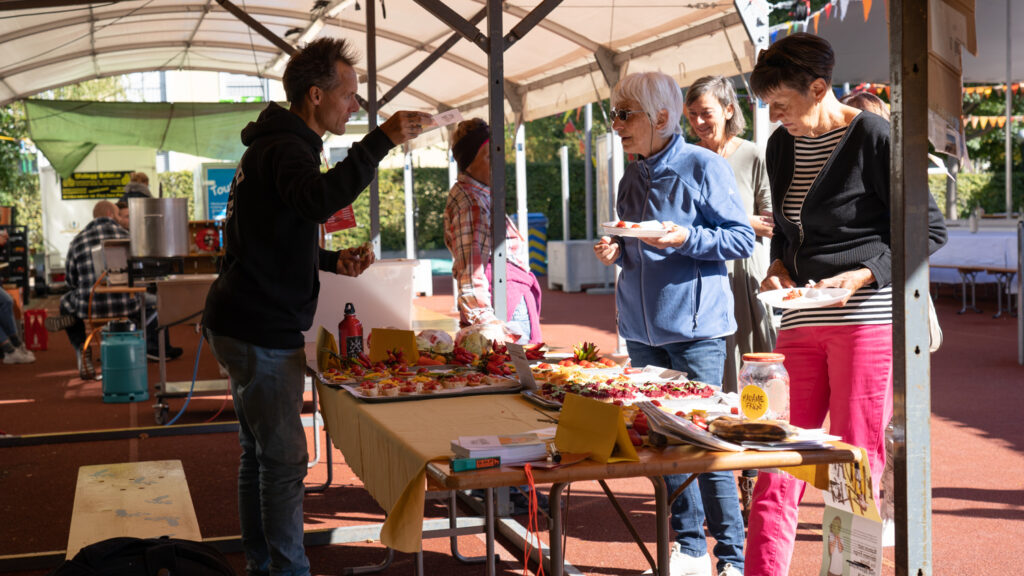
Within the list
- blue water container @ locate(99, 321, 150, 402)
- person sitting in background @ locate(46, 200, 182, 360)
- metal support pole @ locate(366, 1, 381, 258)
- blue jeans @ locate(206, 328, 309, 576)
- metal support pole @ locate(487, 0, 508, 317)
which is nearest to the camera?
blue jeans @ locate(206, 328, 309, 576)

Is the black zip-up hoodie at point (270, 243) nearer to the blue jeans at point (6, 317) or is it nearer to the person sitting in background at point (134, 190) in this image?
the blue jeans at point (6, 317)

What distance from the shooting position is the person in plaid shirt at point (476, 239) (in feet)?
14.7

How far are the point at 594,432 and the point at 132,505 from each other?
8.01ft

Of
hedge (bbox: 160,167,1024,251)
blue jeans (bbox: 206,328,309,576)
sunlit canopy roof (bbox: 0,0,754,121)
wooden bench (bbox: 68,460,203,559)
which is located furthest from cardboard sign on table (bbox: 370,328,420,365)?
hedge (bbox: 160,167,1024,251)

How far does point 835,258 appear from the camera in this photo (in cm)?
275

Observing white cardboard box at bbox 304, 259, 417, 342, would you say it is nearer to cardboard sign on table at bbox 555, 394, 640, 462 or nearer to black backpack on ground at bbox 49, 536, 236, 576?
black backpack on ground at bbox 49, 536, 236, 576

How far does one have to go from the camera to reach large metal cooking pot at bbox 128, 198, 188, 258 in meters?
8.66

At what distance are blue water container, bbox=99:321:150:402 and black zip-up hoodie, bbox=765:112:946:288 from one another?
21.9 ft

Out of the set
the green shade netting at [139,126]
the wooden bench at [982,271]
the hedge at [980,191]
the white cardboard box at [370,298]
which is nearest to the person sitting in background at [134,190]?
the green shade netting at [139,126]

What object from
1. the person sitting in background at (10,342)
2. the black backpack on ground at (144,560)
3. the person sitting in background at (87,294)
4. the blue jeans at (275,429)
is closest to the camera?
the black backpack on ground at (144,560)

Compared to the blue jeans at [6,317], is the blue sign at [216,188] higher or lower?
higher

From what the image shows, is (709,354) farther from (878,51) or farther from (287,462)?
(878,51)

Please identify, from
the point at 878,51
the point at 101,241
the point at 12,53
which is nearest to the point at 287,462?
the point at 101,241

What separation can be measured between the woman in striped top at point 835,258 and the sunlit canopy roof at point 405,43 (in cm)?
392
